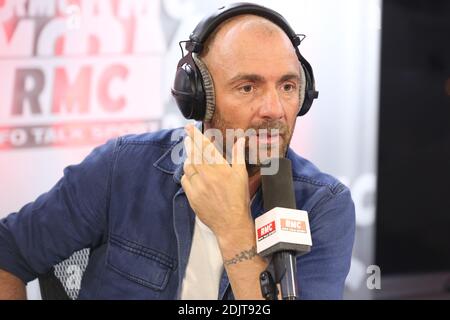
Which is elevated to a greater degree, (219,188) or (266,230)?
(219,188)

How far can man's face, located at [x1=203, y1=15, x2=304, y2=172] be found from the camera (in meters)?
1.51

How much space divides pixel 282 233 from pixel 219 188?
239 millimetres

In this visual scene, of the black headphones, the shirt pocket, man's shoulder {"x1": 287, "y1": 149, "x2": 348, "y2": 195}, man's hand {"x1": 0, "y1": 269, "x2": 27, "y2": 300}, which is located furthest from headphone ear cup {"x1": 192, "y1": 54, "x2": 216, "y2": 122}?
man's hand {"x1": 0, "y1": 269, "x2": 27, "y2": 300}

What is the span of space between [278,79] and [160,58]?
871 mm

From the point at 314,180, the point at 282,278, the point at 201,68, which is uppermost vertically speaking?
the point at 201,68

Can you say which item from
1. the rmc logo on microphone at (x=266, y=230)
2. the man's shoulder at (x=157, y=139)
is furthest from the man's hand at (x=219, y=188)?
the man's shoulder at (x=157, y=139)

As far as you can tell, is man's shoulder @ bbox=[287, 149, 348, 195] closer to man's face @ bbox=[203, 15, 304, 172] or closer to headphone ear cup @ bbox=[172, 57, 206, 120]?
man's face @ bbox=[203, 15, 304, 172]

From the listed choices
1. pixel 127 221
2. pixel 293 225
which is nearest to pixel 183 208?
pixel 127 221

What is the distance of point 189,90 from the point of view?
154cm

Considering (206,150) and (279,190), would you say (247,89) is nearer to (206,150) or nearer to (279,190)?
(206,150)

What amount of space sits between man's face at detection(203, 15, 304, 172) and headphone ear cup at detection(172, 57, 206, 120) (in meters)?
0.05

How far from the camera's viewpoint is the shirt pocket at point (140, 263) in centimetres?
155

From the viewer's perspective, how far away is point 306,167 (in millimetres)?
1672

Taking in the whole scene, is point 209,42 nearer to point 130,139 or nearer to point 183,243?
point 130,139
